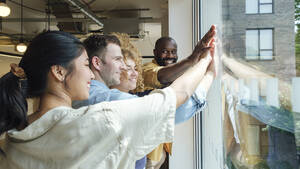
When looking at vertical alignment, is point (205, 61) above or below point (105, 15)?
below

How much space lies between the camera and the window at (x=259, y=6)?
2.33 ft

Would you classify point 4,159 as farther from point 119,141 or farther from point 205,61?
point 205,61

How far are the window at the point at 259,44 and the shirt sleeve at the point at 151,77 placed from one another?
2.90ft

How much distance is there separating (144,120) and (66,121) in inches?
6.3

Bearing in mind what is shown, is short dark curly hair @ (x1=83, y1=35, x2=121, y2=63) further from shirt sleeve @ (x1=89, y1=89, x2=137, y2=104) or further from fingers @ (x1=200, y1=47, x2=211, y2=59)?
fingers @ (x1=200, y1=47, x2=211, y2=59)

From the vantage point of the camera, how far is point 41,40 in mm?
875

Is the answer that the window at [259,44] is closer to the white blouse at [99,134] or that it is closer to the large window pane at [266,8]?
the large window pane at [266,8]

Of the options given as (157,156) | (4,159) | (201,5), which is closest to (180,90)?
(4,159)

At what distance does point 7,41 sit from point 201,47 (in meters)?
8.00

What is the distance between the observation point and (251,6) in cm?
86

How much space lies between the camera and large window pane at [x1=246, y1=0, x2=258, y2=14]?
82 centimetres

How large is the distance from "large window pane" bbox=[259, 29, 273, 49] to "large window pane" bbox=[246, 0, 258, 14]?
8 centimetres

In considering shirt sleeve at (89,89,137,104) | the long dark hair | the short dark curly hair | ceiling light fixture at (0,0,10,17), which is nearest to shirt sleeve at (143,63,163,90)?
the short dark curly hair

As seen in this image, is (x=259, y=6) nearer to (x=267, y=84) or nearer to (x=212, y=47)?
(x=267, y=84)
